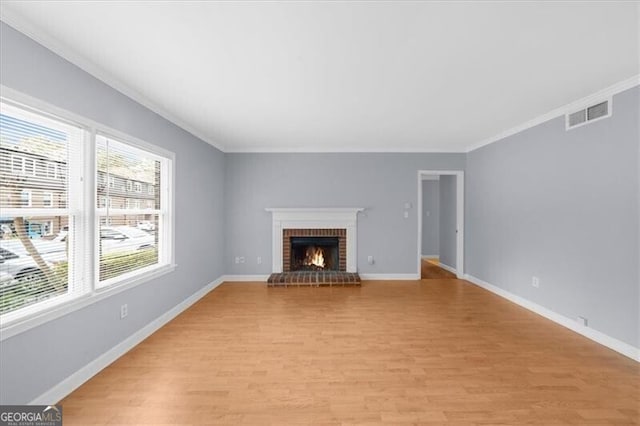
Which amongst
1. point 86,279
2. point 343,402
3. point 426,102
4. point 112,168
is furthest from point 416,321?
point 112,168

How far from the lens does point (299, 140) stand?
4.53m

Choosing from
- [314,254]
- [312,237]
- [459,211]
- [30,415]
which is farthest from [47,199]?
[459,211]

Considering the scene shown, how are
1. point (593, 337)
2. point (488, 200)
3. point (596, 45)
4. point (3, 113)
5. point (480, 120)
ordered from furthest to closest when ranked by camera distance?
1. point (488, 200)
2. point (480, 120)
3. point (593, 337)
4. point (596, 45)
5. point (3, 113)

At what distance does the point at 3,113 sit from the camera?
1.62 meters

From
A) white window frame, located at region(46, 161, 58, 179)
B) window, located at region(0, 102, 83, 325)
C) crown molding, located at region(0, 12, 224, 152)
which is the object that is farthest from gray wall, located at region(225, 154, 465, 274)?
white window frame, located at region(46, 161, 58, 179)

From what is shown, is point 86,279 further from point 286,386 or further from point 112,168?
point 286,386

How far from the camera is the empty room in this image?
1.67 m

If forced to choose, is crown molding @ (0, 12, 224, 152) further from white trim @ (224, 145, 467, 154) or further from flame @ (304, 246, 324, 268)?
flame @ (304, 246, 324, 268)

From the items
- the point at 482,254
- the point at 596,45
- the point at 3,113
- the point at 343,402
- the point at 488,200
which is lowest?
the point at 343,402

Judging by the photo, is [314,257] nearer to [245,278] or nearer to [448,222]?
[245,278]

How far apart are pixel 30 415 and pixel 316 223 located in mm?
3989

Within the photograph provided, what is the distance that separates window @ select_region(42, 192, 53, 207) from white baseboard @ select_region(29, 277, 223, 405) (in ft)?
4.18

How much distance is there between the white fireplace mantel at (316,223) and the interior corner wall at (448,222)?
6.78ft

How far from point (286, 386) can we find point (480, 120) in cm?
384
